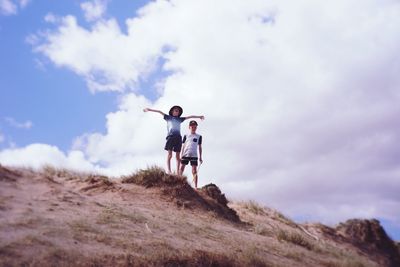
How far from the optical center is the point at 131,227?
8.12 metres

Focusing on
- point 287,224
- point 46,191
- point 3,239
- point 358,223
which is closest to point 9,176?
point 46,191

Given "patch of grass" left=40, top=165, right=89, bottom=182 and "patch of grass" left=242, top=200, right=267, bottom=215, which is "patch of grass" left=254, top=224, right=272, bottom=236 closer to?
"patch of grass" left=242, top=200, right=267, bottom=215

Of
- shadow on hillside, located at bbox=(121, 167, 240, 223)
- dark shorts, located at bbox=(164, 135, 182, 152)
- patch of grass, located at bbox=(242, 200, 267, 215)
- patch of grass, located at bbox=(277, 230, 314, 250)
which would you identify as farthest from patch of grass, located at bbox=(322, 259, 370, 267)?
patch of grass, located at bbox=(242, 200, 267, 215)

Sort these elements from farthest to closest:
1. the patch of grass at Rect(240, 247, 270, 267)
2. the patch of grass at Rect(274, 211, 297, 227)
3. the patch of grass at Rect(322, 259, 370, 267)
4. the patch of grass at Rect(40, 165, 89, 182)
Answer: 1. the patch of grass at Rect(274, 211, 297, 227)
2. the patch of grass at Rect(40, 165, 89, 182)
3. the patch of grass at Rect(322, 259, 370, 267)
4. the patch of grass at Rect(240, 247, 270, 267)

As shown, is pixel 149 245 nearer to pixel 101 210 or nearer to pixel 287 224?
pixel 101 210

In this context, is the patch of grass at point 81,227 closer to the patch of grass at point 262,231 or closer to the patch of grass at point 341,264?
the patch of grass at point 341,264

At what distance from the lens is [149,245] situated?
23.6 ft

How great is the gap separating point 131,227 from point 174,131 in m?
4.53

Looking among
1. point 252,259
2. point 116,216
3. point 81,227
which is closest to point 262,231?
point 252,259

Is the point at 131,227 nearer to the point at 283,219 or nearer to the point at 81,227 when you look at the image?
the point at 81,227

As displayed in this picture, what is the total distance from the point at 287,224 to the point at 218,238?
6792 mm

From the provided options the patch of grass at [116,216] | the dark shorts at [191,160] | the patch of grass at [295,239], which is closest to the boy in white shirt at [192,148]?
the dark shorts at [191,160]

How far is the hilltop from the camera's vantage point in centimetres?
630

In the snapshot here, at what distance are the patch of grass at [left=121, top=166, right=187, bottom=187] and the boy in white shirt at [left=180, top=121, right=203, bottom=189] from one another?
1.58ft
